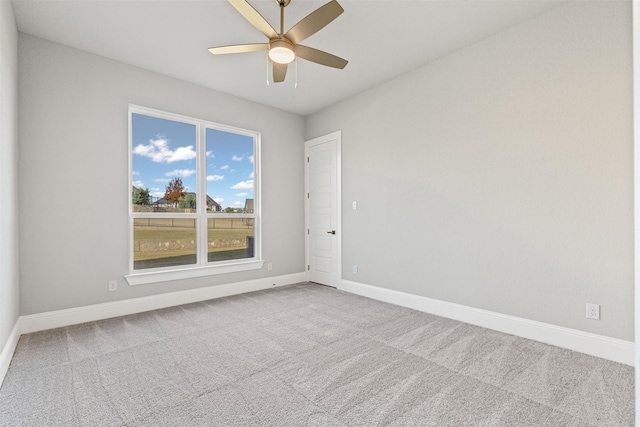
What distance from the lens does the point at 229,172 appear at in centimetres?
458

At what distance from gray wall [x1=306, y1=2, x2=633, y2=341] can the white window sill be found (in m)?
1.97

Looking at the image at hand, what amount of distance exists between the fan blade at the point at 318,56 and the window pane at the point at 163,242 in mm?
2728

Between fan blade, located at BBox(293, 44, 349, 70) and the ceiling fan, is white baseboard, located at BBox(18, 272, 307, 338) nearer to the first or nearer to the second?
the ceiling fan

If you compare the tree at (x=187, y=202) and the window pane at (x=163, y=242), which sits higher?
the tree at (x=187, y=202)

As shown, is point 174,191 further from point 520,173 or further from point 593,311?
point 593,311

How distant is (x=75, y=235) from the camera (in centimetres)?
320

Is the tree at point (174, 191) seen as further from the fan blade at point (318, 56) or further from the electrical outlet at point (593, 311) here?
the electrical outlet at point (593, 311)

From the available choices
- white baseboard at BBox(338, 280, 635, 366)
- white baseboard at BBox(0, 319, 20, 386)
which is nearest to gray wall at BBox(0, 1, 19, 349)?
white baseboard at BBox(0, 319, 20, 386)

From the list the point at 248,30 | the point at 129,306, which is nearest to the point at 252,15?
the point at 248,30

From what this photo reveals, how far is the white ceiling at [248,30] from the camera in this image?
2.58 metres

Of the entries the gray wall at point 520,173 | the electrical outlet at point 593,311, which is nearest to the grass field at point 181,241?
the gray wall at point 520,173

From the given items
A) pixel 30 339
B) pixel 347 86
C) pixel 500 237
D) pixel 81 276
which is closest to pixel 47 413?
pixel 30 339

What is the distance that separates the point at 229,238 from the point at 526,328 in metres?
3.86

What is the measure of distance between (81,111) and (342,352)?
3.73 metres
